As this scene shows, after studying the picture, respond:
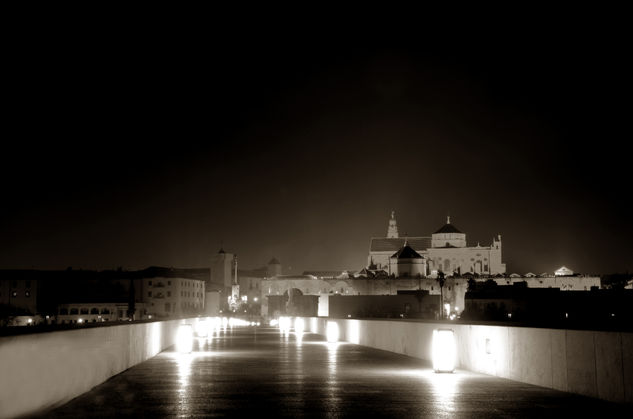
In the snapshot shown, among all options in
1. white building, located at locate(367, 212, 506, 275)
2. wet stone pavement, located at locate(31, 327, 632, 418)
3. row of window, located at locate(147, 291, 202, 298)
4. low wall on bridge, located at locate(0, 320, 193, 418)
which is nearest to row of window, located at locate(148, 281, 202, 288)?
row of window, located at locate(147, 291, 202, 298)

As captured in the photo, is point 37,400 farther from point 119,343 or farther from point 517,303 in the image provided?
point 517,303

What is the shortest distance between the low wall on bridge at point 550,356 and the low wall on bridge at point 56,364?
7605 millimetres

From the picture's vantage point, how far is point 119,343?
16.6 metres

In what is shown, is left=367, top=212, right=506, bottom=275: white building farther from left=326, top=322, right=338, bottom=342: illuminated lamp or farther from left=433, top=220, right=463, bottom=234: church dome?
left=326, top=322, right=338, bottom=342: illuminated lamp

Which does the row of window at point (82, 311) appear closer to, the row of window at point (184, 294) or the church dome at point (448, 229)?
the row of window at point (184, 294)

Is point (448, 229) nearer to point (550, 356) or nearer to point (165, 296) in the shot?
point (165, 296)

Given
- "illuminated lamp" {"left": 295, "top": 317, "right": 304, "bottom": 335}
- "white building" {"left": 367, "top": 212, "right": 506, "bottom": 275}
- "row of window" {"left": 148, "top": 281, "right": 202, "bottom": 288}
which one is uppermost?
"white building" {"left": 367, "top": 212, "right": 506, "bottom": 275}

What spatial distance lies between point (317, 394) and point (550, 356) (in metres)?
4.07

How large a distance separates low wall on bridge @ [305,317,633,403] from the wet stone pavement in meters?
0.28

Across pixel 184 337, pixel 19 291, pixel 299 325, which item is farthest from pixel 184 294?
pixel 184 337

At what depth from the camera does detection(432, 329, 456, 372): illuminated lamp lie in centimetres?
1552

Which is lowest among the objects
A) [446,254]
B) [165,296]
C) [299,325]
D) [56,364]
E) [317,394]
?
[299,325]

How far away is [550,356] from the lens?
502 inches

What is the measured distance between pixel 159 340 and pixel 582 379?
1587 cm
